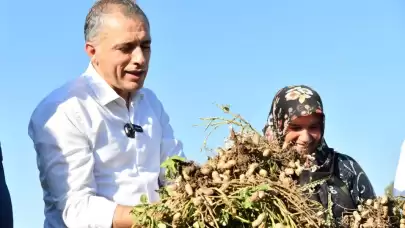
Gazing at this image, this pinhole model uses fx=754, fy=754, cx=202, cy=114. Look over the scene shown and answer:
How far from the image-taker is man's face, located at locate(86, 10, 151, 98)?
409 centimetres

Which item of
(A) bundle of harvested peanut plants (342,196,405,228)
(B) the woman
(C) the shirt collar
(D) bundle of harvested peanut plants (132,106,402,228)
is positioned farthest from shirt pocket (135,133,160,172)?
(A) bundle of harvested peanut plants (342,196,405,228)

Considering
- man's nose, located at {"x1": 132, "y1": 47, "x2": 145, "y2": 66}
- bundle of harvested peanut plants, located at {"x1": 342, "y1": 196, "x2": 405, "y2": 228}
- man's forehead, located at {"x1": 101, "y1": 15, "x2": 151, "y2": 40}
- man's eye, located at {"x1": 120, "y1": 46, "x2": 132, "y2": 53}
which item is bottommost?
bundle of harvested peanut plants, located at {"x1": 342, "y1": 196, "x2": 405, "y2": 228}

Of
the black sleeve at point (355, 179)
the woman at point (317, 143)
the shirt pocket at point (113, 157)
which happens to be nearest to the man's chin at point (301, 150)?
the woman at point (317, 143)

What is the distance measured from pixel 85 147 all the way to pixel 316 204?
1.36 meters

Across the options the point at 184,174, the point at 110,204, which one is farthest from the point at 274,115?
the point at 184,174

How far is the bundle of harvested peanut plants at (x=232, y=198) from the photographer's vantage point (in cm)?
299

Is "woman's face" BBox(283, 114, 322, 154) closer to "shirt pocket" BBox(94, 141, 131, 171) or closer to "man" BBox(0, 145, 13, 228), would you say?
"shirt pocket" BBox(94, 141, 131, 171)

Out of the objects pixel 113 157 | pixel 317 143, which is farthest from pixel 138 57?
pixel 317 143

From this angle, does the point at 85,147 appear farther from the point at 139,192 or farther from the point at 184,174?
the point at 184,174

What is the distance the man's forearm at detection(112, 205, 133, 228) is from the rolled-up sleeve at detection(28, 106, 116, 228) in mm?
44

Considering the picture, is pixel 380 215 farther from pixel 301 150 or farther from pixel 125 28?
pixel 125 28

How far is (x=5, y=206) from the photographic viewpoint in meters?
3.69

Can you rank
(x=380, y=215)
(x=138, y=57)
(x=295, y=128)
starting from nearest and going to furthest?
1. (x=380, y=215)
2. (x=138, y=57)
3. (x=295, y=128)

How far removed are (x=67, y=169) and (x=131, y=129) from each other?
501mm
